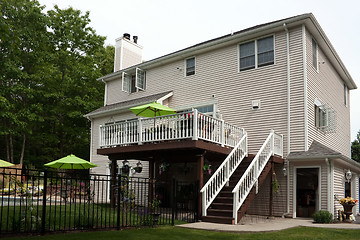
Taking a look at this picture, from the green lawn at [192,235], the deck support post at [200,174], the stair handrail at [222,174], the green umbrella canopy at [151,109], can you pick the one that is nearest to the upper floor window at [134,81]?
the green umbrella canopy at [151,109]

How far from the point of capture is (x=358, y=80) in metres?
21.9

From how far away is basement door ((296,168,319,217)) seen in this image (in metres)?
13.9

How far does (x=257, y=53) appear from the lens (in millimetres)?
14867

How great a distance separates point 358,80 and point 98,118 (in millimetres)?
16830

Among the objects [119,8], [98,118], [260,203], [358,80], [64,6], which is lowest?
[260,203]

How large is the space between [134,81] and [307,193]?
11.6 metres

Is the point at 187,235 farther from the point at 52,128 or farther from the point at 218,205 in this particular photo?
the point at 52,128

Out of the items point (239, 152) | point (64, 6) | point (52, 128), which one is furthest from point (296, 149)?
point (64, 6)

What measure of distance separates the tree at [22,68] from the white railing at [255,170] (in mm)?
18386

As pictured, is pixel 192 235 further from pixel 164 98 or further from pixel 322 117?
pixel 164 98

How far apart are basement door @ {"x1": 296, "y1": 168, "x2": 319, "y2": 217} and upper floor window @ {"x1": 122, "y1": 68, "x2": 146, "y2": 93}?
9.87 meters

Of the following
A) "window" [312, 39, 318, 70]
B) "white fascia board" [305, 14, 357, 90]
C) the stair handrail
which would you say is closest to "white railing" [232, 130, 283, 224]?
the stair handrail

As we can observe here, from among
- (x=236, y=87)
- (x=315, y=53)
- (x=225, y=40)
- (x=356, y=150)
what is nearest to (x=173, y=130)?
(x=236, y=87)

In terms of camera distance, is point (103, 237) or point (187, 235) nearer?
point (103, 237)
